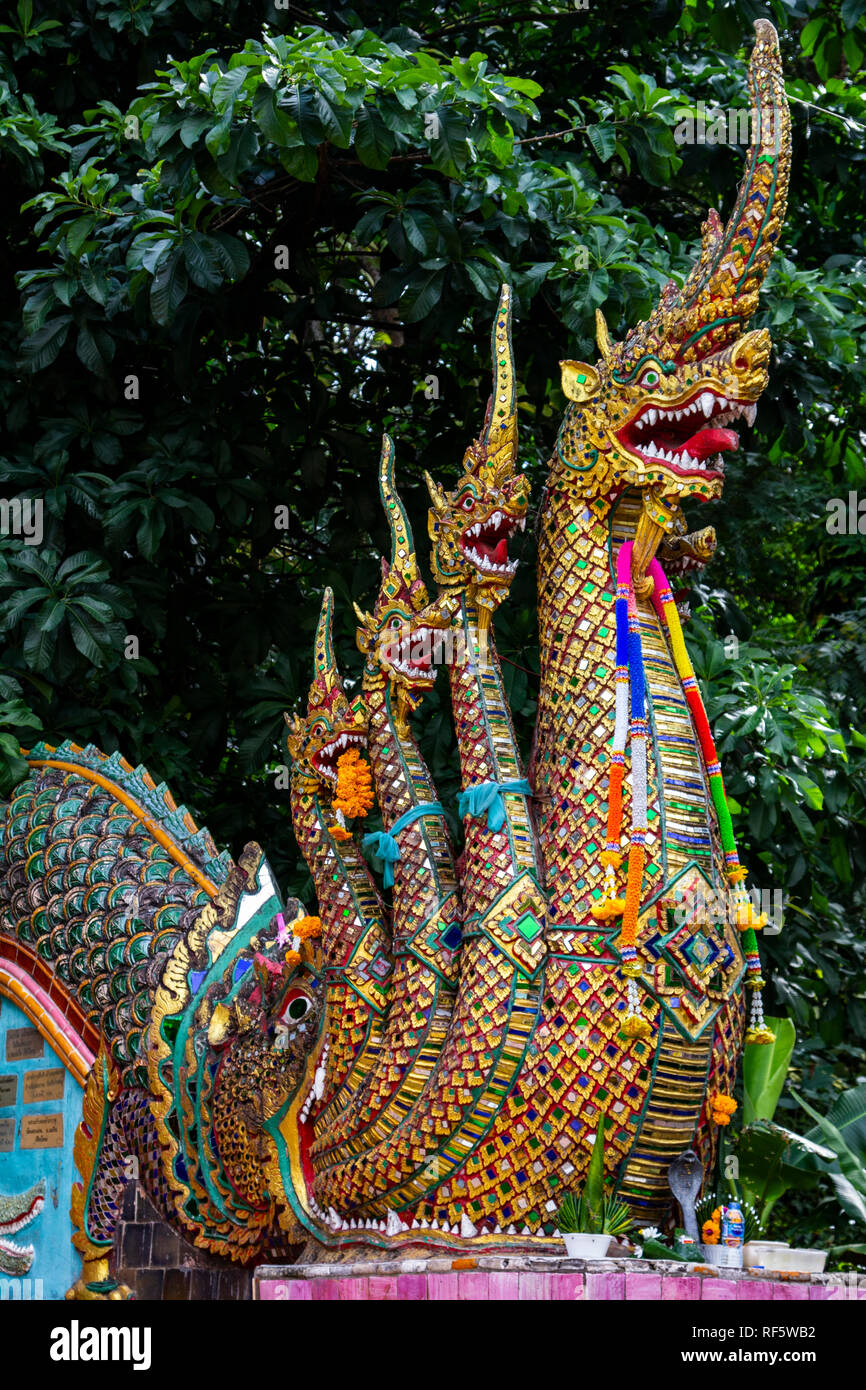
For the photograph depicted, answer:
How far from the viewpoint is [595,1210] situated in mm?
5055

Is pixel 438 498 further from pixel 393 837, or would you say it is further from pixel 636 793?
pixel 636 793

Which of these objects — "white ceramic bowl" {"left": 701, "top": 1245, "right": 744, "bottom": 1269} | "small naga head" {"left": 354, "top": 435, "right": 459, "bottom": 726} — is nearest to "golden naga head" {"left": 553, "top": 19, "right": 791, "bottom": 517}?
"small naga head" {"left": 354, "top": 435, "right": 459, "bottom": 726}

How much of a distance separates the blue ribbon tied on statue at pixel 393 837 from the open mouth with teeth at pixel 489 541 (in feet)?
2.77

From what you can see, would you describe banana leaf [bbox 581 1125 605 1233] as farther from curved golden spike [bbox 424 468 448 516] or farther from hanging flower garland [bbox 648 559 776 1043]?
curved golden spike [bbox 424 468 448 516]

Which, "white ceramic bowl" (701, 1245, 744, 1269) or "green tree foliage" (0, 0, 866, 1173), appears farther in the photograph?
"green tree foliage" (0, 0, 866, 1173)

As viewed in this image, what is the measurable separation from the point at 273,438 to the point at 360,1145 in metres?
4.71

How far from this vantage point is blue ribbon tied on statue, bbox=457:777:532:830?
18.5 feet

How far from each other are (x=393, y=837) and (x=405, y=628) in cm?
75

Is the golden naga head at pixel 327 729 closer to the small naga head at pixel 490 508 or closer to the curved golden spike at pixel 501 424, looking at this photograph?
the small naga head at pixel 490 508

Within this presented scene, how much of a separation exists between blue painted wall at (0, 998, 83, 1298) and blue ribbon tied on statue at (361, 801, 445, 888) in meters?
1.89

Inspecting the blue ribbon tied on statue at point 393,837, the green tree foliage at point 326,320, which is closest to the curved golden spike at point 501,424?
the blue ribbon tied on statue at point 393,837

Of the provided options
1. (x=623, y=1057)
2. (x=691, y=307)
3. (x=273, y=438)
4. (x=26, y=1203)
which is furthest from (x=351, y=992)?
(x=273, y=438)

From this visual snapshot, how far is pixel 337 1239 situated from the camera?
18.8 feet

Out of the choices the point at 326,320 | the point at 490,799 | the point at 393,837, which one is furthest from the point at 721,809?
the point at 326,320
